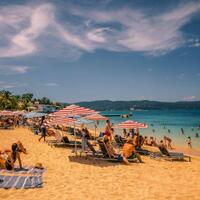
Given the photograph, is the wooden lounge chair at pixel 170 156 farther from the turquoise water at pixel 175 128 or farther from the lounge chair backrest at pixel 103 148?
the turquoise water at pixel 175 128

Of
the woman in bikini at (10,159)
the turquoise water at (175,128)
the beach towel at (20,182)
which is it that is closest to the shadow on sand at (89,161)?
the woman in bikini at (10,159)

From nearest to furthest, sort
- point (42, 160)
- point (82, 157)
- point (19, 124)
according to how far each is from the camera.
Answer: point (42, 160), point (82, 157), point (19, 124)

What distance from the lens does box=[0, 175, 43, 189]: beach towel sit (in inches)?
313

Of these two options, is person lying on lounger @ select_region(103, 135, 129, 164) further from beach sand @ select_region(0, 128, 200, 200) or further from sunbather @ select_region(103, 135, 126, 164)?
beach sand @ select_region(0, 128, 200, 200)

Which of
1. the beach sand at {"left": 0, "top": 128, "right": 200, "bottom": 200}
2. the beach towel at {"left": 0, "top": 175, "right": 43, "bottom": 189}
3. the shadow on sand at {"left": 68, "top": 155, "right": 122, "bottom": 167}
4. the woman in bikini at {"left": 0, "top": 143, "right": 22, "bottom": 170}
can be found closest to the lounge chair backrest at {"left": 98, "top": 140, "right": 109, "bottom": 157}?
the shadow on sand at {"left": 68, "top": 155, "right": 122, "bottom": 167}

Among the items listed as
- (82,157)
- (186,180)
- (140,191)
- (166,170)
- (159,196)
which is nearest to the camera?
(159,196)

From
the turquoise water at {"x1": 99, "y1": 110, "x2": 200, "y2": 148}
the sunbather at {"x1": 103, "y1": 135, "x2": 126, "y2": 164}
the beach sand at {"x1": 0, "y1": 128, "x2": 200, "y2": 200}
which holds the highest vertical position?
the sunbather at {"x1": 103, "y1": 135, "x2": 126, "y2": 164}

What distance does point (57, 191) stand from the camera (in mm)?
8062

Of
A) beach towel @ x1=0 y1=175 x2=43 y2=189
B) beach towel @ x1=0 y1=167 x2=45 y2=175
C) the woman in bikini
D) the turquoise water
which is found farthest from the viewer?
the turquoise water

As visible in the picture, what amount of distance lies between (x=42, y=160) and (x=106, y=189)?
186 inches

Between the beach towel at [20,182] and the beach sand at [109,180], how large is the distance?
0.61ft

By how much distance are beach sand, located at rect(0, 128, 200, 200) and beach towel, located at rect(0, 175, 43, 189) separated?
187mm

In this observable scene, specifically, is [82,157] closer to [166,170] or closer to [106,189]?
[166,170]

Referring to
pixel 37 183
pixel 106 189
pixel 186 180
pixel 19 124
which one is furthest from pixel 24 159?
pixel 19 124
